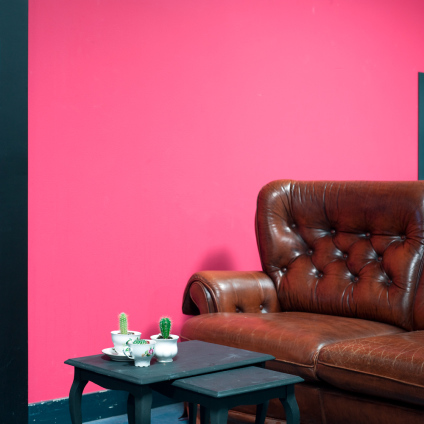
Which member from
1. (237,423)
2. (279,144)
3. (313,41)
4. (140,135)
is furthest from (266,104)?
(237,423)

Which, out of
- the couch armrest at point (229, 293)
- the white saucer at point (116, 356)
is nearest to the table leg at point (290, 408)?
the white saucer at point (116, 356)

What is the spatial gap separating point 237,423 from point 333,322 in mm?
548

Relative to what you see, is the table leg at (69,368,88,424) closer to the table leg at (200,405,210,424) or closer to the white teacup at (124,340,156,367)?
the white teacup at (124,340,156,367)

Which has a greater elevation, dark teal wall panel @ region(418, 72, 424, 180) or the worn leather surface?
dark teal wall panel @ region(418, 72, 424, 180)

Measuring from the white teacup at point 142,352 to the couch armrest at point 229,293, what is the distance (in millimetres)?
910

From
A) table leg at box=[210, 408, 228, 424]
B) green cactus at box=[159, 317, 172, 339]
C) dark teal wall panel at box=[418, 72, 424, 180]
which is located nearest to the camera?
table leg at box=[210, 408, 228, 424]

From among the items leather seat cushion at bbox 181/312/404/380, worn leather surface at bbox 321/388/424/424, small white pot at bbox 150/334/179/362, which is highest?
small white pot at bbox 150/334/179/362

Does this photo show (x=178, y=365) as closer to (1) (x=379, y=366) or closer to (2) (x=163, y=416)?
(1) (x=379, y=366)

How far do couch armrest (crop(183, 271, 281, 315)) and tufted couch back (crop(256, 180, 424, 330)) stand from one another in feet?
0.26

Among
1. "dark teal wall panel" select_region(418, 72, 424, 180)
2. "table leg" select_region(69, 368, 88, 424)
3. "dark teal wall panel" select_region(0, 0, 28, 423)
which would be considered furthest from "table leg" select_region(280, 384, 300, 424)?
"dark teal wall panel" select_region(418, 72, 424, 180)

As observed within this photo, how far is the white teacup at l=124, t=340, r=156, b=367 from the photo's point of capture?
180cm

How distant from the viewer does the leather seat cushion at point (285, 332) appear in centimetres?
226

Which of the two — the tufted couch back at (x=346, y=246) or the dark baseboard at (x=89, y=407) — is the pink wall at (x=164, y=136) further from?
the tufted couch back at (x=346, y=246)

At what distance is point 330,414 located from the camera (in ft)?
7.27
